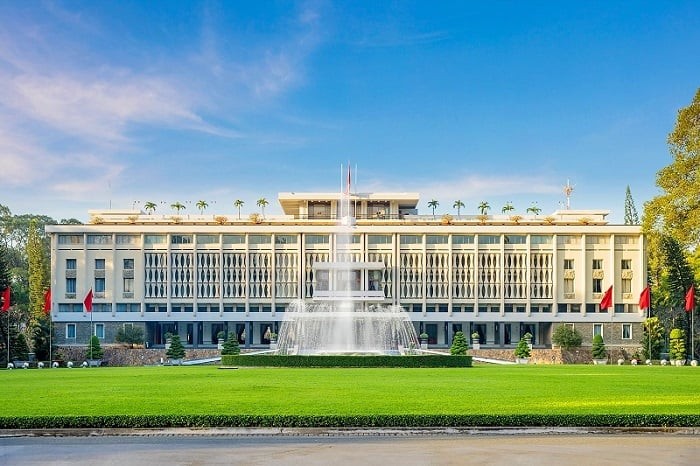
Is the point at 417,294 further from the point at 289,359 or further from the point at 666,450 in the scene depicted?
the point at 666,450

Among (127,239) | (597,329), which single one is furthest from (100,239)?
(597,329)

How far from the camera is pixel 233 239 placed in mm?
90125

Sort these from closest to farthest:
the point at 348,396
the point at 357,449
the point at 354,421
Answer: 1. the point at 357,449
2. the point at 354,421
3. the point at 348,396

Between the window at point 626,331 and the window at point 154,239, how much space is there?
150 ft

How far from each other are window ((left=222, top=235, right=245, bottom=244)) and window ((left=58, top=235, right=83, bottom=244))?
14044 mm

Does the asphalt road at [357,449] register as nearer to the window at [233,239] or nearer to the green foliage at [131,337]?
the green foliage at [131,337]

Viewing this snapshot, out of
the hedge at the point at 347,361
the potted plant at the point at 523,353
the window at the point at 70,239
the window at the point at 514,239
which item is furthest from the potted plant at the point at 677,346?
the window at the point at 70,239

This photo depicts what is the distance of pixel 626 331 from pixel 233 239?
129 ft

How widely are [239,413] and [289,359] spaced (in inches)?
1002

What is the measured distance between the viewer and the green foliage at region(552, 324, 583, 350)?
3147 inches

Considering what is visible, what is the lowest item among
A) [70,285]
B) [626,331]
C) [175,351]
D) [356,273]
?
[175,351]

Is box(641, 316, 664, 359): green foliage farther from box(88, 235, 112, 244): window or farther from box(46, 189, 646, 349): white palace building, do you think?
box(88, 235, 112, 244): window

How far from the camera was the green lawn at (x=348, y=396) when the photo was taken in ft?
69.6

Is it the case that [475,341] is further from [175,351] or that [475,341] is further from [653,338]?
[175,351]
